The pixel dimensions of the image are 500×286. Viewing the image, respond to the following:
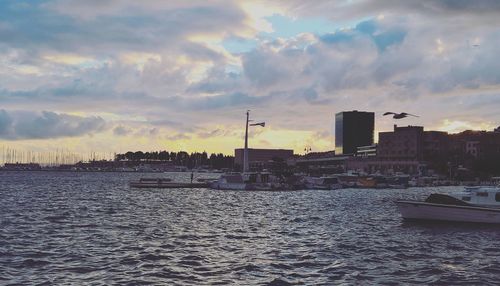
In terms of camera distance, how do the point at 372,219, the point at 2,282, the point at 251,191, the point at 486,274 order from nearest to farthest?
the point at 2,282 → the point at 486,274 → the point at 372,219 → the point at 251,191

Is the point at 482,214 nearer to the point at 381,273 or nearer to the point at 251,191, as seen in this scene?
the point at 381,273

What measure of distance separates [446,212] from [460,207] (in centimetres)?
140

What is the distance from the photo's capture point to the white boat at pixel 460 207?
2136 inches

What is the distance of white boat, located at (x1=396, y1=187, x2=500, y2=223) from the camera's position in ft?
178

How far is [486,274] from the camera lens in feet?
99.1

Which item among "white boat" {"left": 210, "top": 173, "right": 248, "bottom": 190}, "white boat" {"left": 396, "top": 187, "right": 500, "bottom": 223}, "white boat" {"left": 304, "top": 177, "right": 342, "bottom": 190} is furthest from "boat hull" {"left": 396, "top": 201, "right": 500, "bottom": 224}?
"white boat" {"left": 304, "top": 177, "right": 342, "bottom": 190}

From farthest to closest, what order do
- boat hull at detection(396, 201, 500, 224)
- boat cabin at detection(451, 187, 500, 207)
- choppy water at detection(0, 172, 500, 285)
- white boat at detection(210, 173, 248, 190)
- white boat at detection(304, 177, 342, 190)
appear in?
white boat at detection(304, 177, 342, 190), white boat at detection(210, 173, 248, 190), boat cabin at detection(451, 187, 500, 207), boat hull at detection(396, 201, 500, 224), choppy water at detection(0, 172, 500, 285)

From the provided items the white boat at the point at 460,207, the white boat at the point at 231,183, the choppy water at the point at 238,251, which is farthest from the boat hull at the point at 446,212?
the white boat at the point at 231,183

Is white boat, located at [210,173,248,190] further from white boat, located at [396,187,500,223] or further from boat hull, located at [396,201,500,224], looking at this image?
white boat, located at [396,187,500,223]

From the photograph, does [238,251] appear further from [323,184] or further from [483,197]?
[323,184]

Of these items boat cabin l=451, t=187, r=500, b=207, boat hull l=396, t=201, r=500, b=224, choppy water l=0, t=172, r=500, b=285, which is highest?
boat cabin l=451, t=187, r=500, b=207

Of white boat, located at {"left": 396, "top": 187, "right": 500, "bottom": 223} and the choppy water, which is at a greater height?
white boat, located at {"left": 396, "top": 187, "right": 500, "bottom": 223}

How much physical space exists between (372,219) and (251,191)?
70.2 m

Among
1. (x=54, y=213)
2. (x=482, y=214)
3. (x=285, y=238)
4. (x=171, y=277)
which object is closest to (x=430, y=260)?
(x=285, y=238)
